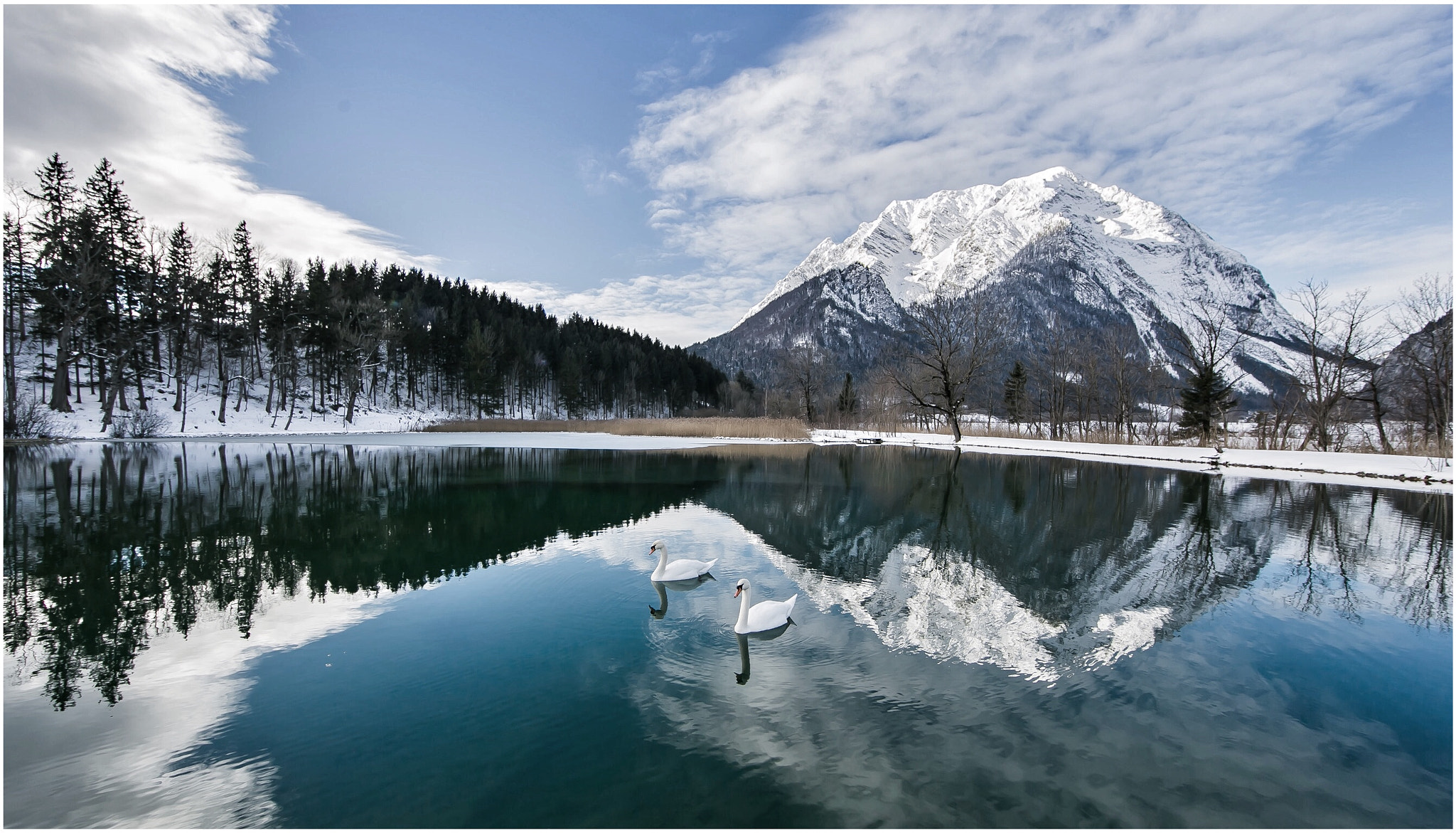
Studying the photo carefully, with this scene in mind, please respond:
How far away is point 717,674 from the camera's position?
5020 millimetres

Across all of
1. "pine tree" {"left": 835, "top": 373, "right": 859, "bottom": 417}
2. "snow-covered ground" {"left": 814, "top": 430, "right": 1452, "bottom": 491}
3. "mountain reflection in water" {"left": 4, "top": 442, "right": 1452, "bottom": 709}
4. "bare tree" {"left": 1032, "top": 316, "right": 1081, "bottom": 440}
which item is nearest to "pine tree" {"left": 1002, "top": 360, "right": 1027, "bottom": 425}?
"bare tree" {"left": 1032, "top": 316, "right": 1081, "bottom": 440}

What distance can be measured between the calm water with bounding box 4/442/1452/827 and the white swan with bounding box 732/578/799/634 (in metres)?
0.21

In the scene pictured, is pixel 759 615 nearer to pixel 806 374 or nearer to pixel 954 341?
pixel 954 341

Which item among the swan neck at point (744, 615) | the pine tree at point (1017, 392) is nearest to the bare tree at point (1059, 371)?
the pine tree at point (1017, 392)

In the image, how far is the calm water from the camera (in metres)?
3.40

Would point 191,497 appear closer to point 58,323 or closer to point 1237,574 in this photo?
point 1237,574

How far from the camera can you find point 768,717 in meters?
4.26

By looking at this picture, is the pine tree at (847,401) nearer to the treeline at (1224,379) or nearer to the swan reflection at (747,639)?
the treeline at (1224,379)

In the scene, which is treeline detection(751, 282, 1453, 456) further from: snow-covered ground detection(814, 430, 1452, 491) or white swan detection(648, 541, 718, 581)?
white swan detection(648, 541, 718, 581)

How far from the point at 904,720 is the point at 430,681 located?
12.9ft

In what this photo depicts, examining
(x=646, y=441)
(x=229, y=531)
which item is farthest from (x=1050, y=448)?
(x=229, y=531)

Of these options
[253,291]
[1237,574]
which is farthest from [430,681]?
[253,291]

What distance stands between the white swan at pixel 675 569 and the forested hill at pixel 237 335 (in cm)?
4001

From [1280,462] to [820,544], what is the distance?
73.5ft
